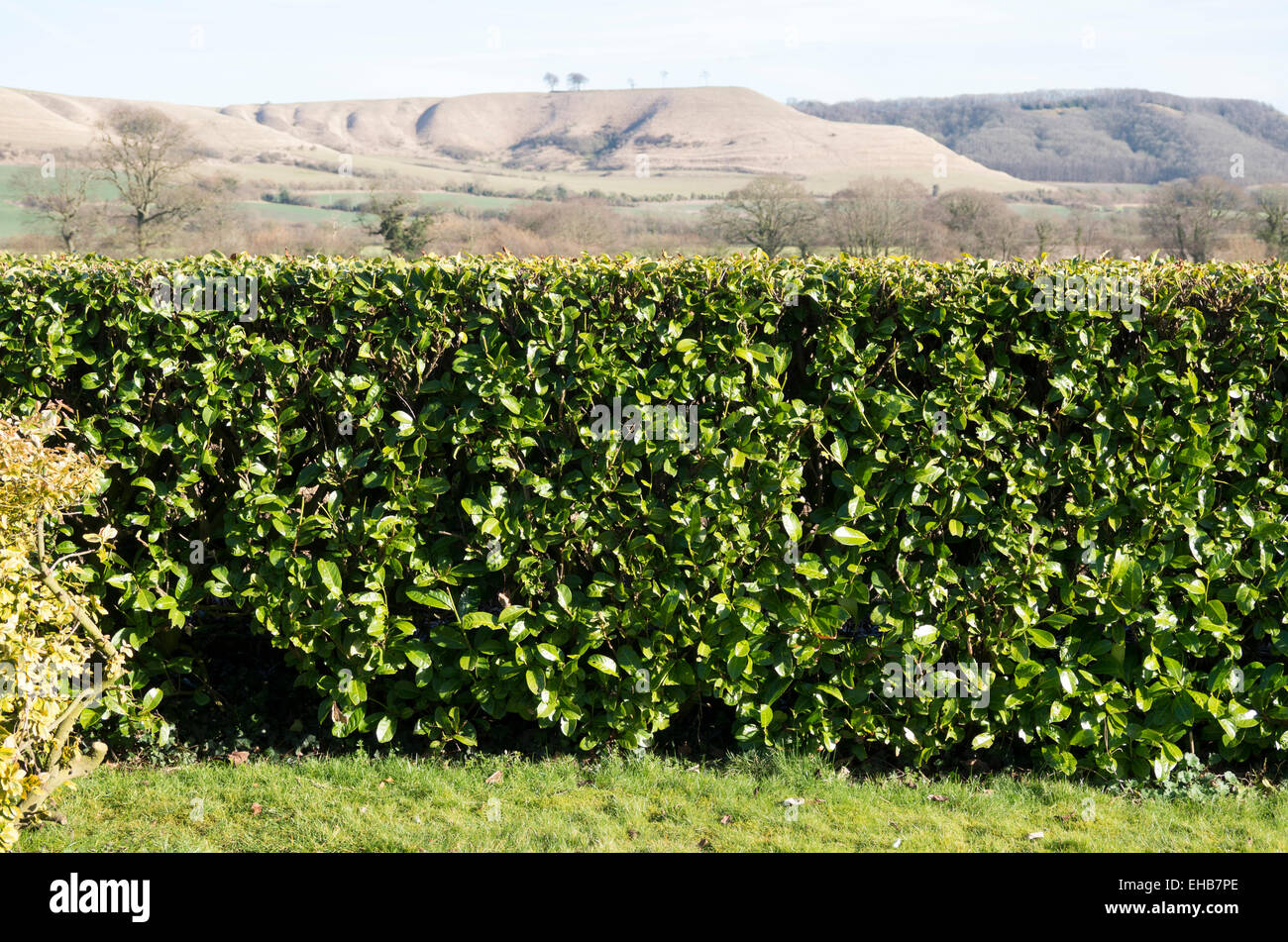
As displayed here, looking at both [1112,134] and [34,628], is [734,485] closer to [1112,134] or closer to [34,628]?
[34,628]

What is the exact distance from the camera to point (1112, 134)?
78.6 metres

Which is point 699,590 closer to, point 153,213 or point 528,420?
point 528,420

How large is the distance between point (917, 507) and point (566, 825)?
7.37 feet

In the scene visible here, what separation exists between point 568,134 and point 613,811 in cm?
10754

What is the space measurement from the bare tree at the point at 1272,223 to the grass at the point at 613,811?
29.3 meters

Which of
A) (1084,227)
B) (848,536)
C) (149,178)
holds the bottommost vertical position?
(848,536)

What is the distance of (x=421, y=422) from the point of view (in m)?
4.51

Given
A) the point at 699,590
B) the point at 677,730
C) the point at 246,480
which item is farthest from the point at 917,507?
the point at 246,480

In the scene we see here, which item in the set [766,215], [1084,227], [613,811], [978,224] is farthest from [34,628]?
[1084,227]

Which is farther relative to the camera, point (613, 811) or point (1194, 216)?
point (1194, 216)

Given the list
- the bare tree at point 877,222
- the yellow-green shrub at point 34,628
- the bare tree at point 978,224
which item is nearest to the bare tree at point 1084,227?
the bare tree at point 978,224

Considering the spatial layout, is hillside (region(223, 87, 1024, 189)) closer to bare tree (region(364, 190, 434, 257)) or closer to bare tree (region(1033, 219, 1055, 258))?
bare tree (region(1033, 219, 1055, 258))

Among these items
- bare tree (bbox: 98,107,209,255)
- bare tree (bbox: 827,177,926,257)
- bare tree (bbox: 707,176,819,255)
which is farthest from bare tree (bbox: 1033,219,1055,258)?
bare tree (bbox: 98,107,209,255)

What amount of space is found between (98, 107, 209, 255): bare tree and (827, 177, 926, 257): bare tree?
2267 centimetres
